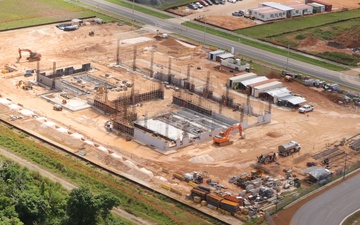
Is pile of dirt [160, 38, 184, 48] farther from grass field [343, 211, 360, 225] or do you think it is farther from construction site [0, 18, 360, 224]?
grass field [343, 211, 360, 225]

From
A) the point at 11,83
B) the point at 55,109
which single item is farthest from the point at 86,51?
the point at 55,109

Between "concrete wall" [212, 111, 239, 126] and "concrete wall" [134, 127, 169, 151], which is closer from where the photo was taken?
"concrete wall" [134, 127, 169, 151]

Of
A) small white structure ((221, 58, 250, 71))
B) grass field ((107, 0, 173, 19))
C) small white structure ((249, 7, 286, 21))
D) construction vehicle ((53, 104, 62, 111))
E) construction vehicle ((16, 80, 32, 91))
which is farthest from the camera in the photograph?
grass field ((107, 0, 173, 19))

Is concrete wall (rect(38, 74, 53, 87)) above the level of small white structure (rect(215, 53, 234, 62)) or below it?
below

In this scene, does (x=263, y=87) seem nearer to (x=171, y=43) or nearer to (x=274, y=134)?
(x=274, y=134)

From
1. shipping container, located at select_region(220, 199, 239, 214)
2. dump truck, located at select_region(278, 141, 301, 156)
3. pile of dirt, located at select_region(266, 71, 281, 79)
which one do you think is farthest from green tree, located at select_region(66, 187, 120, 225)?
pile of dirt, located at select_region(266, 71, 281, 79)

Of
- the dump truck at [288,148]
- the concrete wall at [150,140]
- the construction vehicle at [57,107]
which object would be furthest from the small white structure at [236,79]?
the construction vehicle at [57,107]

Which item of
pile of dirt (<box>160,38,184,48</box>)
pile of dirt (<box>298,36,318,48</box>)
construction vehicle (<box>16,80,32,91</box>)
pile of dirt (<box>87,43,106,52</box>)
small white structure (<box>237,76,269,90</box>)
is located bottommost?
construction vehicle (<box>16,80,32,91</box>)
